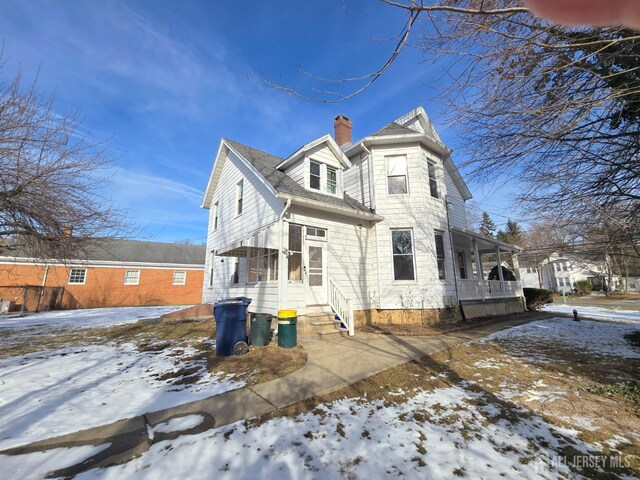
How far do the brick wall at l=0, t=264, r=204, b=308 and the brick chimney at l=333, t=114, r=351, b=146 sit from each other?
63.3 feet

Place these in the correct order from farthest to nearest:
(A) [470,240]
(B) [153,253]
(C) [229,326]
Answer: (B) [153,253] → (A) [470,240] → (C) [229,326]

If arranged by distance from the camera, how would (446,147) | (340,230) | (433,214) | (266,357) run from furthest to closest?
(446,147)
(433,214)
(340,230)
(266,357)

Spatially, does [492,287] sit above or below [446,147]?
below

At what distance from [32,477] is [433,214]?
1188cm

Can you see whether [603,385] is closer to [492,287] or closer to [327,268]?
[327,268]

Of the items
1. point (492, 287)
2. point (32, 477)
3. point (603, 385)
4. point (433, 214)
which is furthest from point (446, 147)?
point (32, 477)

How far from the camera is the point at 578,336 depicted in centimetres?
859

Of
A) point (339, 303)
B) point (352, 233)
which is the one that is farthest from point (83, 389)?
point (352, 233)

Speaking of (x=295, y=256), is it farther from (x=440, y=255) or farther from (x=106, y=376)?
(x=440, y=255)

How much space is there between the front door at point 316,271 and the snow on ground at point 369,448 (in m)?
5.50

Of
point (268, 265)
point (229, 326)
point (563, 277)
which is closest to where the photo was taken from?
point (229, 326)

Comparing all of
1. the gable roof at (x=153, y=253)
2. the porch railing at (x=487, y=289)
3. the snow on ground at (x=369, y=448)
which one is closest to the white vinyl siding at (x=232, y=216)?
the snow on ground at (x=369, y=448)

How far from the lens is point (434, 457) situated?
282 centimetres

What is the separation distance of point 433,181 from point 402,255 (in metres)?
3.80
